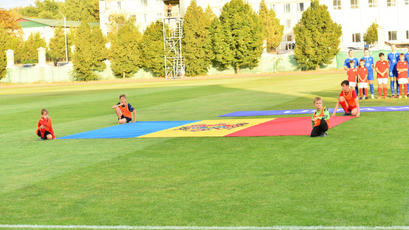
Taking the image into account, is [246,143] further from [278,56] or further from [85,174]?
[278,56]

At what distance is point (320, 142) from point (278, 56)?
57828 mm

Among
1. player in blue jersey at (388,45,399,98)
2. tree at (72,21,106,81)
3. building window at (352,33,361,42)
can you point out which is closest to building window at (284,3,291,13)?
building window at (352,33,361,42)

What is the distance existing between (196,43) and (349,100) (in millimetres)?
51049

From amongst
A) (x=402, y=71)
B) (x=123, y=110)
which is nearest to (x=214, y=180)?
(x=123, y=110)

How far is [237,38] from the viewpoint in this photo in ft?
222

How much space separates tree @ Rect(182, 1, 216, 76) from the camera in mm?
68562

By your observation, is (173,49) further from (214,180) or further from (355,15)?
(214,180)

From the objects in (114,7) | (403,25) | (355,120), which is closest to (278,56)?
(403,25)

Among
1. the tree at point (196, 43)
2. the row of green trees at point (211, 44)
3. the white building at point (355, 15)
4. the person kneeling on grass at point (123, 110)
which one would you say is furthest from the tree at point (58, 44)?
the person kneeling on grass at point (123, 110)

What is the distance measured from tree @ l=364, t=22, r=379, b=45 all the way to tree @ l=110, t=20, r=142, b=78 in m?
31.6

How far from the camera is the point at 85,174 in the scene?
35.4ft

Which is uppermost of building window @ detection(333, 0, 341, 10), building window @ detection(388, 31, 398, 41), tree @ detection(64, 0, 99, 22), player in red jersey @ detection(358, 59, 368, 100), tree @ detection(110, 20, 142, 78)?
tree @ detection(64, 0, 99, 22)

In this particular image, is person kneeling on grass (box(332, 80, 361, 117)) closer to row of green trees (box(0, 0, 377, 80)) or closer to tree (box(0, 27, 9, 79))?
row of green trees (box(0, 0, 377, 80))

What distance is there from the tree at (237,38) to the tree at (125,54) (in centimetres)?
878
